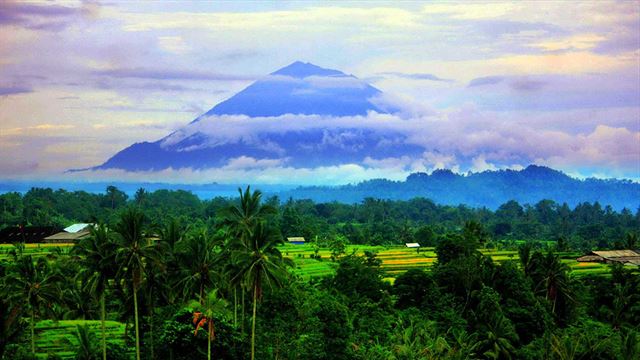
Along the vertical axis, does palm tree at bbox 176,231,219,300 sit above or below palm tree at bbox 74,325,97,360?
above

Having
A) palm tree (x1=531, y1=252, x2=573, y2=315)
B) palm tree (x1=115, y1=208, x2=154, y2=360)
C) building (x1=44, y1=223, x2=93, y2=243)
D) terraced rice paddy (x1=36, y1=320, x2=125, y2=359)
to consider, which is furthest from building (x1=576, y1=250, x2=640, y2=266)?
palm tree (x1=115, y1=208, x2=154, y2=360)

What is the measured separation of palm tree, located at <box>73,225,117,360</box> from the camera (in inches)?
1873

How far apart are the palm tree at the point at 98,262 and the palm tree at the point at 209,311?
5247 millimetres

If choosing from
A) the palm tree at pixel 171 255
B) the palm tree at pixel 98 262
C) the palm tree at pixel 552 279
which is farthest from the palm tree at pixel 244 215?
the palm tree at pixel 552 279

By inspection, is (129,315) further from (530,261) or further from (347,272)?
(530,261)

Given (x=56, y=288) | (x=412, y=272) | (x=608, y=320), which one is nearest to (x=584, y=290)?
(x=608, y=320)

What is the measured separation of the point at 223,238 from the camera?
56.4m

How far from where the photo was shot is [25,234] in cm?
13425

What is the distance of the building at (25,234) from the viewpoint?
130 meters

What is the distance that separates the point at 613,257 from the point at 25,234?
9194cm

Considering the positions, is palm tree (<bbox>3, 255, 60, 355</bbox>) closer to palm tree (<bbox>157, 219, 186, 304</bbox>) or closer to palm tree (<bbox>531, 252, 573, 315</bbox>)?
palm tree (<bbox>157, 219, 186, 304</bbox>)

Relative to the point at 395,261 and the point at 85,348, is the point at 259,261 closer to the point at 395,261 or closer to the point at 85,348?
the point at 85,348

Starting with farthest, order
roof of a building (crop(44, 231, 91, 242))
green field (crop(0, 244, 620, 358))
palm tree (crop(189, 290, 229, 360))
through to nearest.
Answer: roof of a building (crop(44, 231, 91, 242)) < green field (crop(0, 244, 620, 358)) < palm tree (crop(189, 290, 229, 360))

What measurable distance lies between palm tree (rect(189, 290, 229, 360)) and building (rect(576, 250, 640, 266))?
80.2 m
